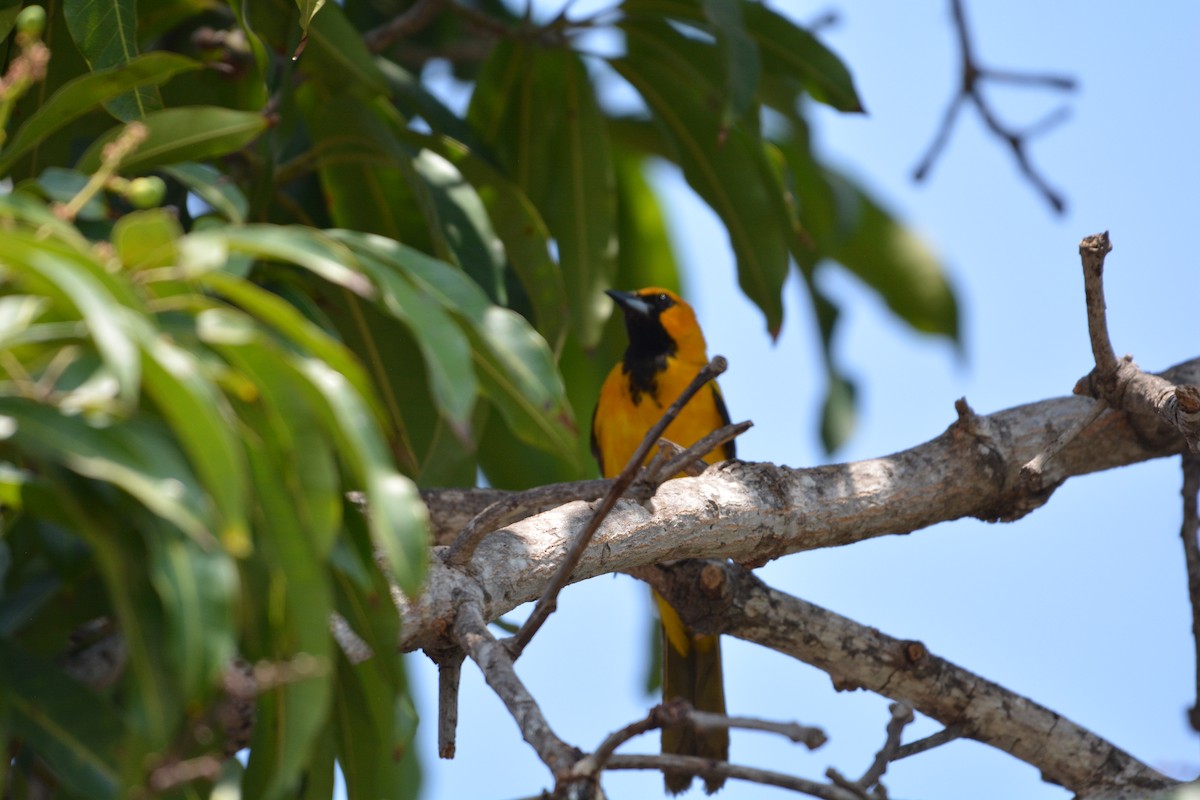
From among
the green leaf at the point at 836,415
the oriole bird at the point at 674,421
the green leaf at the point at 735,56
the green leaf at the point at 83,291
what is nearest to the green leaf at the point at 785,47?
the green leaf at the point at 735,56

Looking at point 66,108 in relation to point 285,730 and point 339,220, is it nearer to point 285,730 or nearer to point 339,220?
point 285,730

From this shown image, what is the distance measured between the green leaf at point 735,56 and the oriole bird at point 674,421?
1.25 m

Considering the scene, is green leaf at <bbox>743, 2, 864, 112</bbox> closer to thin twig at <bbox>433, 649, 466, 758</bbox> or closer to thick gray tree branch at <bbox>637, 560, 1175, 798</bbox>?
thick gray tree branch at <bbox>637, 560, 1175, 798</bbox>

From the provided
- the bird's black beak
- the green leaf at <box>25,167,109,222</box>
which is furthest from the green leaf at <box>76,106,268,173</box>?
the bird's black beak

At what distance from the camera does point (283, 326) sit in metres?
1.05

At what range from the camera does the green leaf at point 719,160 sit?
10.2 feet

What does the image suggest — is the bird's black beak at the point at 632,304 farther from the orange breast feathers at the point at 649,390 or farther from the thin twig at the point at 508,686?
the thin twig at the point at 508,686

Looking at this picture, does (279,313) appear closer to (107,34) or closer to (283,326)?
(283,326)

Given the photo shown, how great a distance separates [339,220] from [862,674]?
1719 millimetres

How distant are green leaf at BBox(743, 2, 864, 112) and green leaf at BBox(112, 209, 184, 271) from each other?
2.32m

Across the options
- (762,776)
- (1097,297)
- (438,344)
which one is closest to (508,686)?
(762,776)

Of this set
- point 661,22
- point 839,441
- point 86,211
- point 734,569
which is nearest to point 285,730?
point 86,211

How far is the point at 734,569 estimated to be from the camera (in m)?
2.46

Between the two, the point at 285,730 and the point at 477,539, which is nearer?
the point at 285,730
